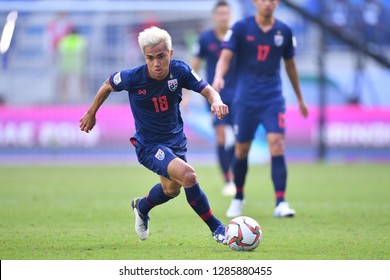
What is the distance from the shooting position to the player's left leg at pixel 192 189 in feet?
24.9

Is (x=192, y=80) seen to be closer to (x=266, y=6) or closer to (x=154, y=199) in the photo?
(x=154, y=199)

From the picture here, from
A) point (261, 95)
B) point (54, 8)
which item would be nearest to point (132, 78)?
A: point (261, 95)

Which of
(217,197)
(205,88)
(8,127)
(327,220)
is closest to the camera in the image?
(205,88)

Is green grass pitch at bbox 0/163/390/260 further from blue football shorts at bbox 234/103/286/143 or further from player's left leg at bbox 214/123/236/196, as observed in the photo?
blue football shorts at bbox 234/103/286/143

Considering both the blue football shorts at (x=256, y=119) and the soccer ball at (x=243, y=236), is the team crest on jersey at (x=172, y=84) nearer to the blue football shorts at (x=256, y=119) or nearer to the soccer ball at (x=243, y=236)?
the soccer ball at (x=243, y=236)

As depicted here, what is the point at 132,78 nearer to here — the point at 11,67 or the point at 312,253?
the point at 312,253

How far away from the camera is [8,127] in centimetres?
2028

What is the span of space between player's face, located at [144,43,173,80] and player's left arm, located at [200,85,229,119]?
0.40m

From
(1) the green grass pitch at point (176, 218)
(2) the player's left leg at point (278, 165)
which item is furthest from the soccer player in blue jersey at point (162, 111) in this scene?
(2) the player's left leg at point (278, 165)

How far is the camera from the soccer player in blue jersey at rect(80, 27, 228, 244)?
7.64 m

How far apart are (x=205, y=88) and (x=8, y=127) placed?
13141 millimetres

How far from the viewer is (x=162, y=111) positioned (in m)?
7.98

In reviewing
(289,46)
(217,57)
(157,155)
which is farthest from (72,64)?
(157,155)

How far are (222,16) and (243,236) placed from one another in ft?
21.0
